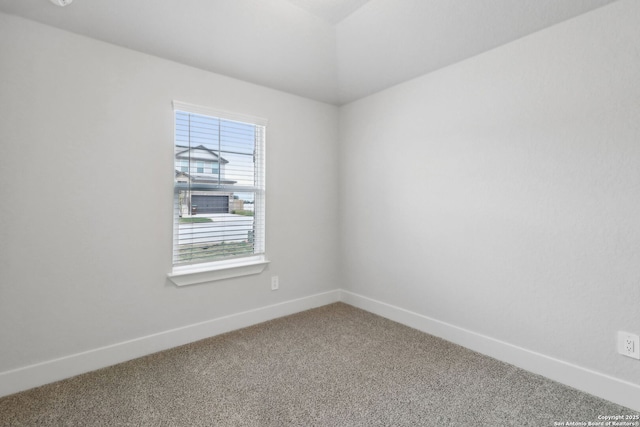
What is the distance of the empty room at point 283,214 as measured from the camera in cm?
175

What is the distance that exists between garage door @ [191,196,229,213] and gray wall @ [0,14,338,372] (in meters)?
0.23

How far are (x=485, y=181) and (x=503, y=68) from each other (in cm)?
78

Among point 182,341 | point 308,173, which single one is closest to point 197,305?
point 182,341

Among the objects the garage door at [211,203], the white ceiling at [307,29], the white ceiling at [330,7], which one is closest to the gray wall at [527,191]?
the white ceiling at [307,29]

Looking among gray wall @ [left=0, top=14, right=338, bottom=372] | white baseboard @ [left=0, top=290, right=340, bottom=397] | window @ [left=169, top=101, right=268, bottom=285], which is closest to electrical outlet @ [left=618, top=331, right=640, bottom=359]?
white baseboard @ [left=0, top=290, right=340, bottom=397]

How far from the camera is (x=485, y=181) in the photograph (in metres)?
2.29

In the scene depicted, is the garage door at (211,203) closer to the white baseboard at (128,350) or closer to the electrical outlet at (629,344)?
the white baseboard at (128,350)

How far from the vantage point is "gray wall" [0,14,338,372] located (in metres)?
1.87

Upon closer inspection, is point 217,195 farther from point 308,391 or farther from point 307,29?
point 308,391

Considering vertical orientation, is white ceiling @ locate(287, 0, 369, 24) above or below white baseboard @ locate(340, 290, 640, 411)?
above

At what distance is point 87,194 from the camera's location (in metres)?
2.08

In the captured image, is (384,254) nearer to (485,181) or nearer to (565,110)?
(485,181)

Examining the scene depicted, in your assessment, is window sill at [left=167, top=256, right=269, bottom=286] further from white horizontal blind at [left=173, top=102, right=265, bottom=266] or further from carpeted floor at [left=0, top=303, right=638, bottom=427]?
carpeted floor at [left=0, top=303, right=638, bottom=427]

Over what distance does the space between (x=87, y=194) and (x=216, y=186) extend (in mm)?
885
